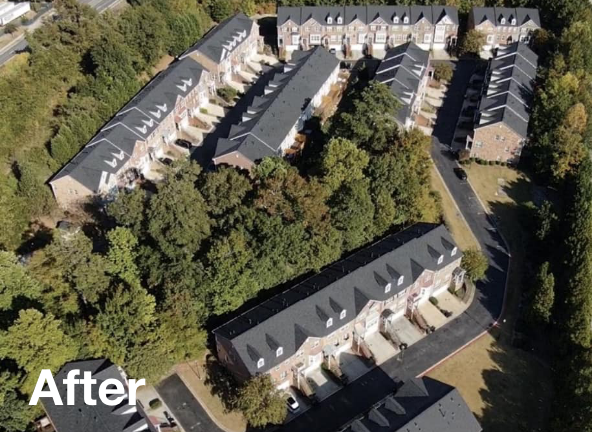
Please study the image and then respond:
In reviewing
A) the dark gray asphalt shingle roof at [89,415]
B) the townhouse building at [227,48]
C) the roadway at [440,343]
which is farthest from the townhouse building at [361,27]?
the dark gray asphalt shingle roof at [89,415]

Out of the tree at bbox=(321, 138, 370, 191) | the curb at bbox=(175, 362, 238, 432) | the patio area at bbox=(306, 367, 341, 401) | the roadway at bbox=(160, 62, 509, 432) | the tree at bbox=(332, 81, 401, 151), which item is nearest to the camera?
the curb at bbox=(175, 362, 238, 432)

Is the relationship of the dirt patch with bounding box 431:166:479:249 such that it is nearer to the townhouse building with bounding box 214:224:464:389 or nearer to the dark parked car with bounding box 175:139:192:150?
the townhouse building with bounding box 214:224:464:389

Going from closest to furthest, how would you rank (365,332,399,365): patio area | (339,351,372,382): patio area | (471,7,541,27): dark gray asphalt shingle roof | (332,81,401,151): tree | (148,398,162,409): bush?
(148,398,162,409): bush, (339,351,372,382): patio area, (365,332,399,365): patio area, (332,81,401,151): tree, (471,7,541,27): dark gray asphalt shingle roof

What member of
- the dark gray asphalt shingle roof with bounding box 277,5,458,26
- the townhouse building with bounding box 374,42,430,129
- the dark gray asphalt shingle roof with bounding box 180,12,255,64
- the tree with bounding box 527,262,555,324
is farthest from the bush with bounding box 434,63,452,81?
the tree with bounding box 527,262,555,324

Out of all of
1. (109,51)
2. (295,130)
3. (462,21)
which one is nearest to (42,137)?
(109,51)

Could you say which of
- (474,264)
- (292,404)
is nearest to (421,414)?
(292,404)

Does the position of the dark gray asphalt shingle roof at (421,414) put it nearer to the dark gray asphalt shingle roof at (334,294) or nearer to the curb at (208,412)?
the dark gray asphalt shingle roof at (334,294)

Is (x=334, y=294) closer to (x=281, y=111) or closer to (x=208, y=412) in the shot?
(x=208, y=412)
